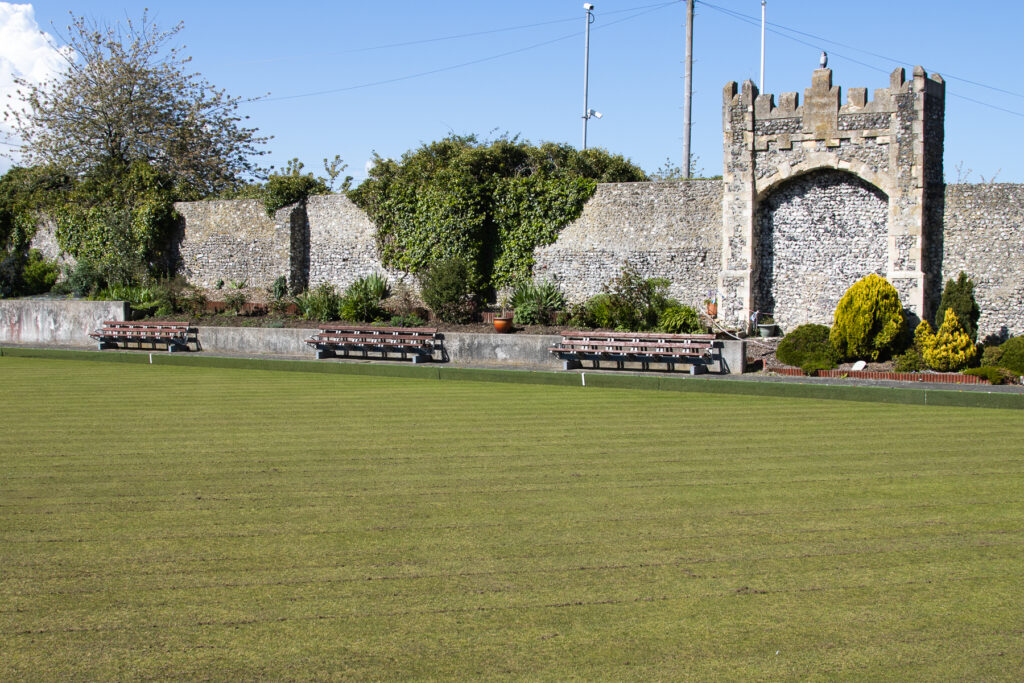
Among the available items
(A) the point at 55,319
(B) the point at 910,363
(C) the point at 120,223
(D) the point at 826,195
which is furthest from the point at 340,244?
(B) the point at 910,363

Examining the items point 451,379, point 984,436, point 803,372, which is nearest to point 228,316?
point 451,379

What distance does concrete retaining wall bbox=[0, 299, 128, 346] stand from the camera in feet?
74.8

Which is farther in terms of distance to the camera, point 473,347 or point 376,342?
point 376,342

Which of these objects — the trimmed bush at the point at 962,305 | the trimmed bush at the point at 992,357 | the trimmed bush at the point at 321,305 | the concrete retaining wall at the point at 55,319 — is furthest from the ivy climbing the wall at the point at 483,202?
the trimmed bush at the point at 992,357

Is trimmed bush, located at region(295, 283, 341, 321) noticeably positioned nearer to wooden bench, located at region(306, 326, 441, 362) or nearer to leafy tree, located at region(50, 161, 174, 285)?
wooden bench, located at region(306, 326, 441, 362)

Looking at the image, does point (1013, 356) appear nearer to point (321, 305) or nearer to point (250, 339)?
point (321, 305)

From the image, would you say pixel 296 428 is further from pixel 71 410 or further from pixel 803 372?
pixel 803 372

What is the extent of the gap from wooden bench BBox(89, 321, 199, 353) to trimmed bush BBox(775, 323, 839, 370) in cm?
1239

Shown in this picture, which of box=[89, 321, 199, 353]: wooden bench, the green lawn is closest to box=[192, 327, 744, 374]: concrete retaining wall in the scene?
box=[89, 321, 199, 353]: wooden bench

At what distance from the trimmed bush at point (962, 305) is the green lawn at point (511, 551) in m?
6.70

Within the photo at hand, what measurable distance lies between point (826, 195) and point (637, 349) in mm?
4863

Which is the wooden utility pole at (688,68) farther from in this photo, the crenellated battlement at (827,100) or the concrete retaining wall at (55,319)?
the concrete retaining wall at (55,319)

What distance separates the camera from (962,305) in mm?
15750

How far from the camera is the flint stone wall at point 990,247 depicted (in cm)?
1620
